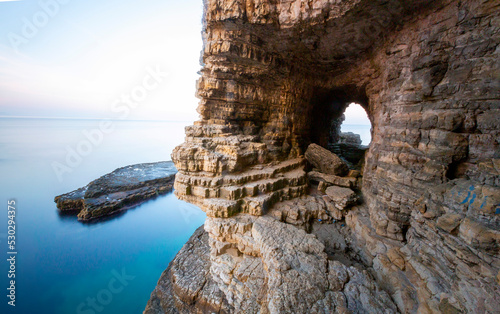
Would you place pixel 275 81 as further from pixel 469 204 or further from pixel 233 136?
pixel 469 204

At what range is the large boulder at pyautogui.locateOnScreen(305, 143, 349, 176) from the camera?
793 cm

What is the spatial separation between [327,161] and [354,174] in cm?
142

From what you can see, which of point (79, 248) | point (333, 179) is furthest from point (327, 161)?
point (79, 248)

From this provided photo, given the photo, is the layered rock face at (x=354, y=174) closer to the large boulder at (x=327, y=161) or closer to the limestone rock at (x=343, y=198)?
the limestone rock at (x=343, y=198)

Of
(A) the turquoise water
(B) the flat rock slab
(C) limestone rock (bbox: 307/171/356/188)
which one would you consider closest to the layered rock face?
(C) limestone rock (bbox: 307/171/356/188)

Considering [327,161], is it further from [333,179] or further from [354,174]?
[354,174]

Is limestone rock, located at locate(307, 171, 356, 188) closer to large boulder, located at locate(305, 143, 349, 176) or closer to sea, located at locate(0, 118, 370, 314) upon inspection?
large boulder, located at locate(305, 143, 349, 176)

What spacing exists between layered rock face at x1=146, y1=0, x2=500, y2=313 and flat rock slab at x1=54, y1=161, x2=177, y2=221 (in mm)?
9923

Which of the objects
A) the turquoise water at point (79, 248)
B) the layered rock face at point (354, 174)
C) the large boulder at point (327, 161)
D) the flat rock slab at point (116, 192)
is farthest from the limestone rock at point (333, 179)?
the flat rock slab at point (116, 192)

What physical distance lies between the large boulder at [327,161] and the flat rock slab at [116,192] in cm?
1491

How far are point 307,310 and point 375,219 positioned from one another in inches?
134

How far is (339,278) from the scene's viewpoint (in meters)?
3.80

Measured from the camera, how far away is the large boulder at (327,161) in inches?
312

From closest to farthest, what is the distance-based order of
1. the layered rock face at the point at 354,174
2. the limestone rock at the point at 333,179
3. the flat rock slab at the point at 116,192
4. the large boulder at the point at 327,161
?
the layered rock face at the point at 354,174 → the limestone rock at the point at 333,179 → the large boulder at the point at 327,161 → the flat rock slab at the point at 116,192
